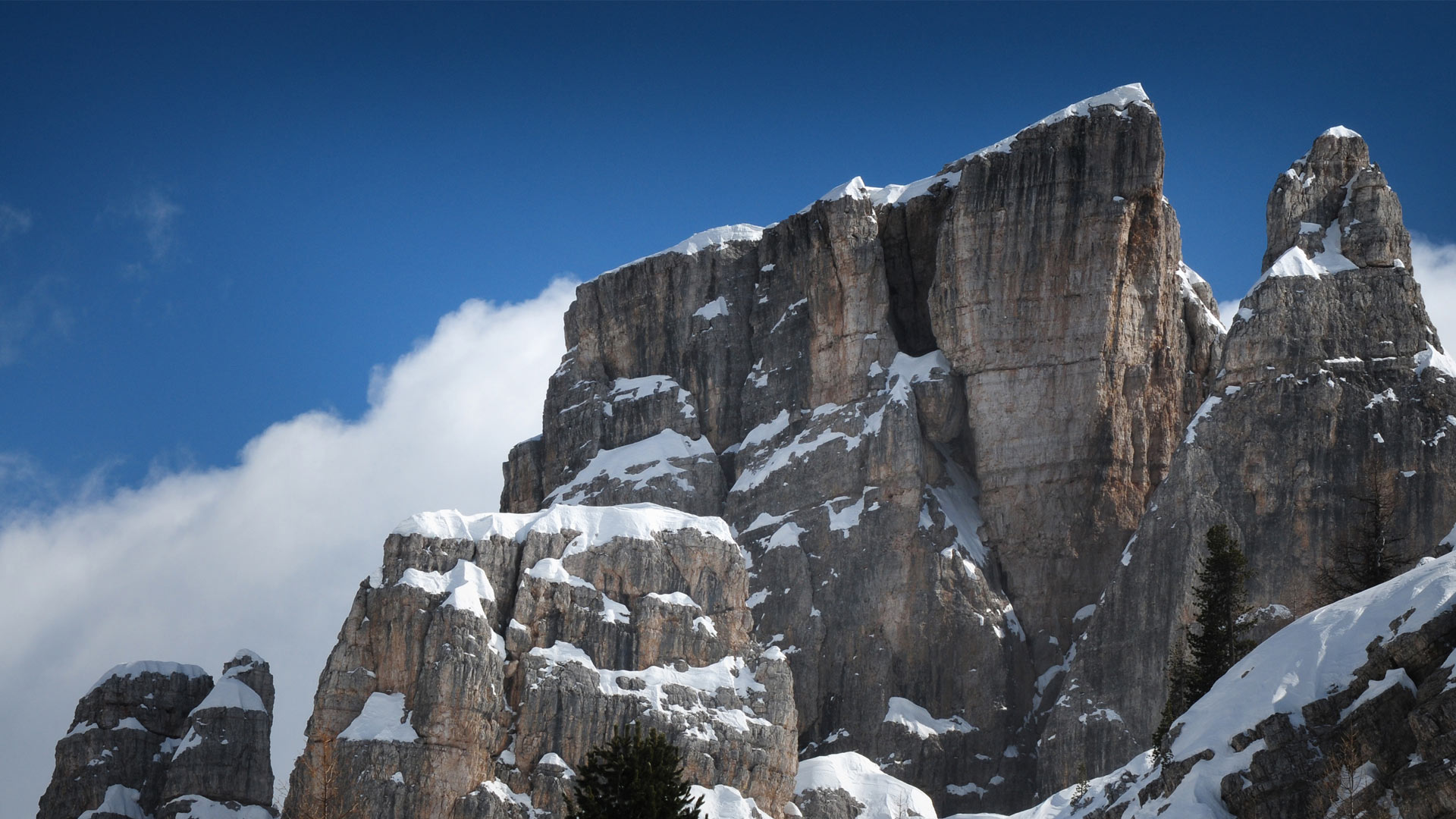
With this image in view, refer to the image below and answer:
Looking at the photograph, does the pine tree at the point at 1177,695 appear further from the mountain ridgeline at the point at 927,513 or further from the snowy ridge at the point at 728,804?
the snowy ridge at the point at 728,804

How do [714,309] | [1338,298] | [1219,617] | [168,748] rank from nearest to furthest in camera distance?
1. [1219,617]
2. [1338,298]
3. [168,748]
4. [714,309]

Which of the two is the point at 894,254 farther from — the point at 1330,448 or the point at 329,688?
the point at 329,688

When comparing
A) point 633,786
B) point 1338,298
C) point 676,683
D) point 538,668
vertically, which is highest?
point 1338,298

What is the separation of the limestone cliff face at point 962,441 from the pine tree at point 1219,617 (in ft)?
115

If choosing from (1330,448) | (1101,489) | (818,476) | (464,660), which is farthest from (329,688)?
(1330,448)

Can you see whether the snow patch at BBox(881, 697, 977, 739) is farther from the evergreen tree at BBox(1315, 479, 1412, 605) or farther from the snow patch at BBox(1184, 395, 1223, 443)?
the evergreen tree at BBox(1315, 479, 1412, 605)

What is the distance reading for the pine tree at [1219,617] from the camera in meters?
101

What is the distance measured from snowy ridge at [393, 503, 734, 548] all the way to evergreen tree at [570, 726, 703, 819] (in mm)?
67500

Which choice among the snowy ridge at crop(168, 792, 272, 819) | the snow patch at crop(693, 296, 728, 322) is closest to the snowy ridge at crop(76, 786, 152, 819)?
the snowy ridge at crop(168, 792, 272, 819)

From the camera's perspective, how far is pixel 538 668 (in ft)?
415

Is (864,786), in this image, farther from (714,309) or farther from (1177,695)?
(714,309)

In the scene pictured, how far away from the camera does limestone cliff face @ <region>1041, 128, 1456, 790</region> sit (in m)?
126

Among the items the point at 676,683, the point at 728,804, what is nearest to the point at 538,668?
the point at 676,683

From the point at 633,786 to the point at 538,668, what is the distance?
62.7 metres
